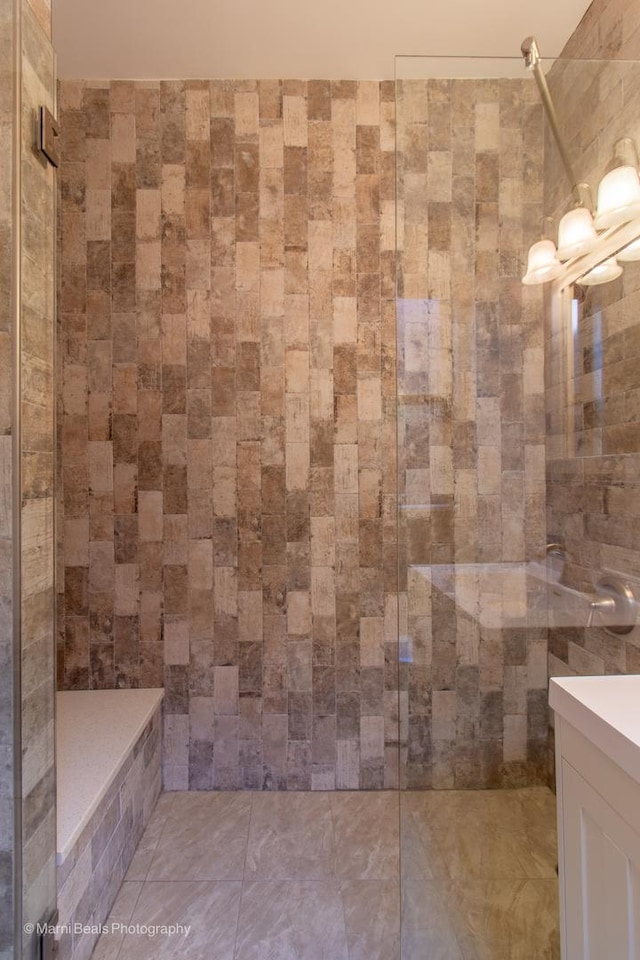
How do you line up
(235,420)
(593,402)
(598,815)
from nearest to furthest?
1. (598,815)
2. (593,402)
3. (235,420)

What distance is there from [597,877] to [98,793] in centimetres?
123

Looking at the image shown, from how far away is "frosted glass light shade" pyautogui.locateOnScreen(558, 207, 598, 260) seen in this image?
1.17 meters

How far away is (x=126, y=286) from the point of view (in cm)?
199

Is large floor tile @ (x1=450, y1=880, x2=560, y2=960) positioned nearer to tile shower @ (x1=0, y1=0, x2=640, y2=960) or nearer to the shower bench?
tile shower @ (x1=0, y1=0, x2=640, y2=960)

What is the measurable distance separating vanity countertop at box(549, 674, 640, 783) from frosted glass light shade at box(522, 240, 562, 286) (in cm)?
92

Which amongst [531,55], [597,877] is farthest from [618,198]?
[597,877]

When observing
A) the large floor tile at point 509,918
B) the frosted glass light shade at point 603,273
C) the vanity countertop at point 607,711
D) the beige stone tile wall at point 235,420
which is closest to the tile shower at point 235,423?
the beige stone tile wall at point 235,420

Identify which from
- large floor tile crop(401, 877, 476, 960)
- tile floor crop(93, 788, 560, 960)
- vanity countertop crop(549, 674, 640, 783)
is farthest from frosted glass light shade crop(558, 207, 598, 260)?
large floor tile crop(401, 877, 476, 960)

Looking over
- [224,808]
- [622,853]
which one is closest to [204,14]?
[622,853]

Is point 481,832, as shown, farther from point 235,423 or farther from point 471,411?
point 235,423

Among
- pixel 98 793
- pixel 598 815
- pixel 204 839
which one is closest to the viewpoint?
pixel 598 815

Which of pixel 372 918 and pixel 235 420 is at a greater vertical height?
pixel 235 420

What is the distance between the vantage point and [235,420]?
1.99 m

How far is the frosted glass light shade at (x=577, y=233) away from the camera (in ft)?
3.84
